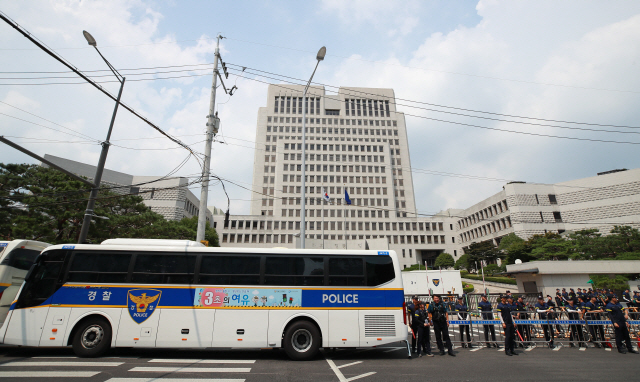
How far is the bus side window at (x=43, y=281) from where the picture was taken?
9.29m

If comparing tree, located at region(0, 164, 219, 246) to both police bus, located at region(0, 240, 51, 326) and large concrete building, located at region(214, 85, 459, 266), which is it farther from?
large concrete building, located at region(214, 85, 459, 266)

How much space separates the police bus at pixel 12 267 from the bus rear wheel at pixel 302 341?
34.1 ft

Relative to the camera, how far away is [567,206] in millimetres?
67375

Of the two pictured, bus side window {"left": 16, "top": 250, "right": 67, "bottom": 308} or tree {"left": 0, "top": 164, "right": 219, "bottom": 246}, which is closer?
bus side window {"left": 16, "top": 250, "right": 67, "bottom": 308}

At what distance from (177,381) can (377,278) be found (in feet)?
19.8

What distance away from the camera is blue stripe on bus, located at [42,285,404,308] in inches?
365

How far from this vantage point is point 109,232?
28.9 meters

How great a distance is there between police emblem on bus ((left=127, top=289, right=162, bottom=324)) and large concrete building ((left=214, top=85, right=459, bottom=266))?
65.1 meters

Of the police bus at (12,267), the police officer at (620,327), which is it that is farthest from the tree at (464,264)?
the police bus at (12,267)

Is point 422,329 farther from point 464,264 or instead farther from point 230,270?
point 464,264

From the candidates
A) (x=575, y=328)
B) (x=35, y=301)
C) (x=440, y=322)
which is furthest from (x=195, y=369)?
(x=575, y=328)

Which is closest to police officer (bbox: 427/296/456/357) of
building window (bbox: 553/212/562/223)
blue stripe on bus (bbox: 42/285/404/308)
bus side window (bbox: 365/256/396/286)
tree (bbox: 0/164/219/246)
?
blue stripe on bus (bbox: 42/285/404/308)

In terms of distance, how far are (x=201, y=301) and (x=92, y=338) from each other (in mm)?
3443

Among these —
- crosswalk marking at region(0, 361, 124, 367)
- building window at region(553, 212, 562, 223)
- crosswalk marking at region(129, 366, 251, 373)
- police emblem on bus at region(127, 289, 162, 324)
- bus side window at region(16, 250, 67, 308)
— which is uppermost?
building window at region(553, 212, 562, 223)
